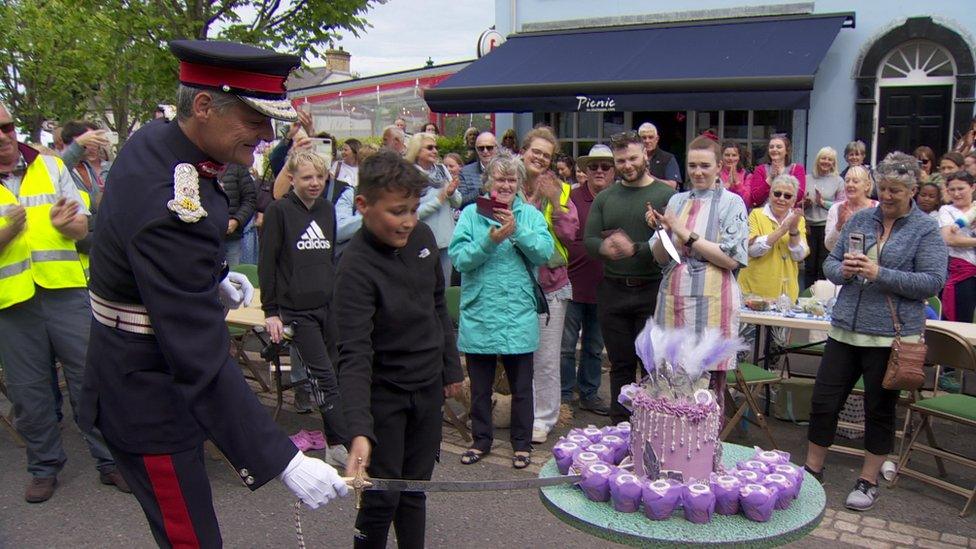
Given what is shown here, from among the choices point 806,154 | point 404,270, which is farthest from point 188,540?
point 806,154

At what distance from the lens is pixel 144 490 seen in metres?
2.37

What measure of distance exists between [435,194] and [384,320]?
363 cm

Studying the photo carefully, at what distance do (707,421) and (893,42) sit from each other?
10591mm

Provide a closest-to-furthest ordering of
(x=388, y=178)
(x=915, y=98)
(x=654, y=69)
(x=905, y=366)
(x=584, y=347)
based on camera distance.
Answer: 1. (x=388, y=178)
2. (x=905, y=366)
3. (x=584, y=347)
4. (x=915, y=98)
5. (x=654, y=69)

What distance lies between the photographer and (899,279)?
416 cm

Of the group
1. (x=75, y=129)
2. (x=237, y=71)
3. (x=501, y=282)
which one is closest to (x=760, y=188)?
(x=501, y=282)

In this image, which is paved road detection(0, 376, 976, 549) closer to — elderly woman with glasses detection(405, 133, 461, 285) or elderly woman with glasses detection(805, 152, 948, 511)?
elderly woman with glasses detection(805, 152, 948, 511)

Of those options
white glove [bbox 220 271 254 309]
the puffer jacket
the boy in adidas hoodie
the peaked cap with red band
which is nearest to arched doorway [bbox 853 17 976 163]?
the puffer jacket

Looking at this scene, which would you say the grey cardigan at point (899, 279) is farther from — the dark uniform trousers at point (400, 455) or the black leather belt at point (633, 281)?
the dark uniform trousers at point (400, 455)

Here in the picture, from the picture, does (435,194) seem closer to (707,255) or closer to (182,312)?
(707,255)

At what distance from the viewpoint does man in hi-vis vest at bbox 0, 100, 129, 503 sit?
4406 mm

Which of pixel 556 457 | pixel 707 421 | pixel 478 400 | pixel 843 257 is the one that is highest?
pixel 843 257

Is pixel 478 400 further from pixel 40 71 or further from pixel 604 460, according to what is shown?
pixel 40 71

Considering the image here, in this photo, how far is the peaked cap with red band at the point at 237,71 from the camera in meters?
2.19
